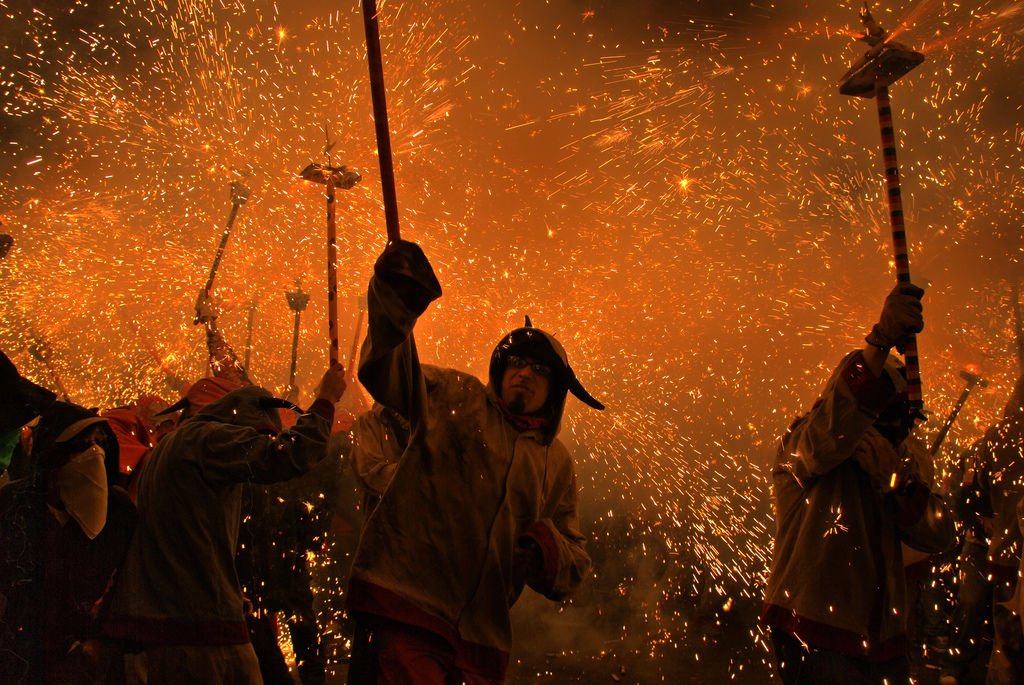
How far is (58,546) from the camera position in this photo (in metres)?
2.52

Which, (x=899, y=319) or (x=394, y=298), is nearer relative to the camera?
(x=394, y=298)

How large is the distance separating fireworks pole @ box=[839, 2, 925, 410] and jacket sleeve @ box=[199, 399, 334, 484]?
8.77ft

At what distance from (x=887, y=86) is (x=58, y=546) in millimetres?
4159

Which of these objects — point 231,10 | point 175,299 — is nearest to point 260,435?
point 231,10

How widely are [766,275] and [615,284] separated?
1.97 metres

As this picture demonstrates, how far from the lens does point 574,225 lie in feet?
26.2

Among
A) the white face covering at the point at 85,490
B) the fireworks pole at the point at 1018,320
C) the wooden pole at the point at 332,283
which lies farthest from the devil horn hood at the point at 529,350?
the fireworks pole at the point at 1018,320

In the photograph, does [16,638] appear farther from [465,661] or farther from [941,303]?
[941,303]

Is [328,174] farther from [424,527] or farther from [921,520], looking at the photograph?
[921,520]

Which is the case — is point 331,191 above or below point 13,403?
above

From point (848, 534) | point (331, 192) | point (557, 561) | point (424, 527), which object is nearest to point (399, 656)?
point (424, 527)

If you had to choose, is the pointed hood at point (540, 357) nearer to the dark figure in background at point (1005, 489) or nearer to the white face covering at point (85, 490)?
the white face covering at point (85, 490)

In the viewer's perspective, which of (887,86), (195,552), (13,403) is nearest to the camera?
(13,403)

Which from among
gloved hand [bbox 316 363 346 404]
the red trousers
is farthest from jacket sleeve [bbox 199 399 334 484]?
the red trousers
